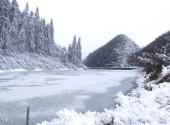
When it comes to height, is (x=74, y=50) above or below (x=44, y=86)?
A: above

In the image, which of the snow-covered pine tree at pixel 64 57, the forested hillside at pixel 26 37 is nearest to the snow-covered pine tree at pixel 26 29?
the forested hillside at pixel 26 37

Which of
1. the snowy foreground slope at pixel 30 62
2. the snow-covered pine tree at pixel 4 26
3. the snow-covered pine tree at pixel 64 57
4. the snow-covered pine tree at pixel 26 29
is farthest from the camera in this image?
the snow-covered pine tree at pixel 64 57

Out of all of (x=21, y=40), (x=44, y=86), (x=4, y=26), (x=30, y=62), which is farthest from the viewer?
(x=21, y=40)

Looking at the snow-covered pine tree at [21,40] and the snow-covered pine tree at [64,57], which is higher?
the snow-covered pine tree at [21,40]

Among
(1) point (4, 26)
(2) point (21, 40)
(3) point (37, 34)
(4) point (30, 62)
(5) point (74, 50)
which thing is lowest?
(4) point (30, 62)

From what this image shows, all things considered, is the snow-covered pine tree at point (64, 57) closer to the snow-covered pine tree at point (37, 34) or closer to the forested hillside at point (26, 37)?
the forested hillside at point (26, 37)

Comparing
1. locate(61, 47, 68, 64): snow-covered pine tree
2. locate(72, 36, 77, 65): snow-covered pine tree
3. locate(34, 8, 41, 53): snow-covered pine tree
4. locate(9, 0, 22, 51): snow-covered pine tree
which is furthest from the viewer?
locate(72, 36, 77, 65): snow-covered pine tree

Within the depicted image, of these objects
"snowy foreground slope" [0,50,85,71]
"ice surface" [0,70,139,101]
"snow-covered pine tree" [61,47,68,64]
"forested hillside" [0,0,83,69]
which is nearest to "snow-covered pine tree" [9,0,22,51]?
"forested hillside" [0,0,83,69]

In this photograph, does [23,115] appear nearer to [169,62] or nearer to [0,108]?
[0,108]

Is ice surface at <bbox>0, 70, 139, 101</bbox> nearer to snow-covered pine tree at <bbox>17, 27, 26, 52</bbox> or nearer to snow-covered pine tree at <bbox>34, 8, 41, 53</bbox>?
snow-covered pine tree at <bbox>17, 27, 26, 52</bbox>

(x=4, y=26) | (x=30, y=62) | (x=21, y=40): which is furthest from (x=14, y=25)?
(x=30, y=62)

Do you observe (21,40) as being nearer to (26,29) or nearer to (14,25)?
(14,25)

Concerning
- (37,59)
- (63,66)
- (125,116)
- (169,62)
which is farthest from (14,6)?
(125,116)

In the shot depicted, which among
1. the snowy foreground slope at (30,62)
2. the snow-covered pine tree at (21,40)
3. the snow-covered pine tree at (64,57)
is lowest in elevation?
the snowy foreground slope at (30,62)
